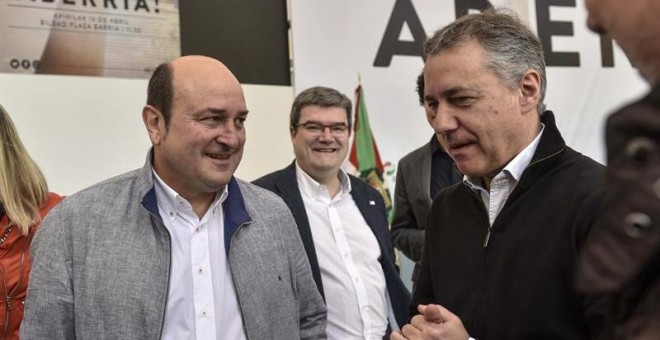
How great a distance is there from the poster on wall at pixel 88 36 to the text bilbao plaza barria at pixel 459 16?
1.53 meters

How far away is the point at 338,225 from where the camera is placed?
2842mm

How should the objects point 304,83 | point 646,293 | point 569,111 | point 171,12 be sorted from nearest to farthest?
point 646,293, point 171,12, point 304,83, point 569,111

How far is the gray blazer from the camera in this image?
1630 mm

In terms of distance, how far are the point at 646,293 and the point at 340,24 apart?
13.4ft

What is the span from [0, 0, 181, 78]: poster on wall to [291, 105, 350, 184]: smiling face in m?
1.33

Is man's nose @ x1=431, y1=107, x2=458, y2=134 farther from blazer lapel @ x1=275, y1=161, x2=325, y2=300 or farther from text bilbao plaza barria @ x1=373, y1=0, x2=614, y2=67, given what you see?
text bilbao plaza barria @ x1=373, y1=0, x2=614, y2=67

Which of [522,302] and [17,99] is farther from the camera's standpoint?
[17,99]

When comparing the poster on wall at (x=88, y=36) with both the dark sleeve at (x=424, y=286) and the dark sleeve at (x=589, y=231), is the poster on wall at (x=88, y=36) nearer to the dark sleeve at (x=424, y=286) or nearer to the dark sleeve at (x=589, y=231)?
the dark sleeve at (x=424, y=286)

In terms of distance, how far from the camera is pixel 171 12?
397 cm

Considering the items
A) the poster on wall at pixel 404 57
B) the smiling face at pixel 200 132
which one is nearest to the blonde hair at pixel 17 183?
the smiling face at pixel 200 132

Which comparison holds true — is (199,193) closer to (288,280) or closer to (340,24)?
(288,280)

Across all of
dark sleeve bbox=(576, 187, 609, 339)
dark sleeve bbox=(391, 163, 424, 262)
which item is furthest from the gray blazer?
dark sleeve bbox=(391, 163, 424, 262)

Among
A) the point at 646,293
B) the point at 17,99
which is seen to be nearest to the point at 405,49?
the point at 17,99

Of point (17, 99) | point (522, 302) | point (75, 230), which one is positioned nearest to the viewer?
point (522, 302)
